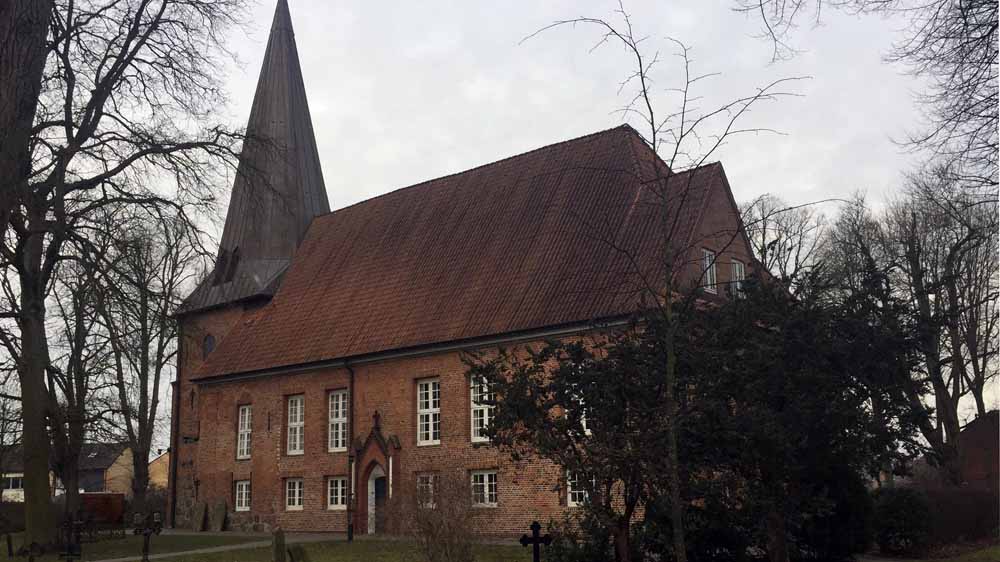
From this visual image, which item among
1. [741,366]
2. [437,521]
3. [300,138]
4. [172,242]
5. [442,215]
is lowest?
[437,521]

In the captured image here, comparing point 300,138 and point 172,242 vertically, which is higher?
point 300,138

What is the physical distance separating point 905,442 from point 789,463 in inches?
75.8

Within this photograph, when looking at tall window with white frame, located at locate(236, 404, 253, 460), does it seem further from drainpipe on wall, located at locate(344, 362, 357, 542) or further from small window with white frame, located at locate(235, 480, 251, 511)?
drainpipe on wall, located at locate(344, 362, 357, 542)

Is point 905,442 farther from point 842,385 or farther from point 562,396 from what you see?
point 562,396

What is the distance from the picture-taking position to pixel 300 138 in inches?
1453

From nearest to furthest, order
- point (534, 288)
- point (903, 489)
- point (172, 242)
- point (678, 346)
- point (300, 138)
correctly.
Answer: point (678, 346) → point (172, 242) → point (903, 489) → point (534, 288) → point (300, 138)

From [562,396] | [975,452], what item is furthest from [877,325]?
[975,452]

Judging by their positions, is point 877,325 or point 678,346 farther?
point 877,325

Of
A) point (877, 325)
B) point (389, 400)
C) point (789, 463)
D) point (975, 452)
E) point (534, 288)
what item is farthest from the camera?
point (975, 452)

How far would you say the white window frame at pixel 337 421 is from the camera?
91.6ft

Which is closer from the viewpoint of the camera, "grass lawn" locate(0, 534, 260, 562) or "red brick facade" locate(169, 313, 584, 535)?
"grass lawn" locate(0, 534, 260, 562)

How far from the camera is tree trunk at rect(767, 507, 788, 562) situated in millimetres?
12459

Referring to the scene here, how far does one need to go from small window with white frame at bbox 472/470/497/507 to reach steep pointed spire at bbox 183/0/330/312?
485 inches

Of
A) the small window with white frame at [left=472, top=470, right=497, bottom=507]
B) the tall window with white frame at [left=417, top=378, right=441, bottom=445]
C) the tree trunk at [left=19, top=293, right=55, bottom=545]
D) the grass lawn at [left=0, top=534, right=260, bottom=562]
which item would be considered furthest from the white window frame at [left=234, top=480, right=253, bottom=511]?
the tree trunk at [left=19, top=293, right=55, bottom=545]
